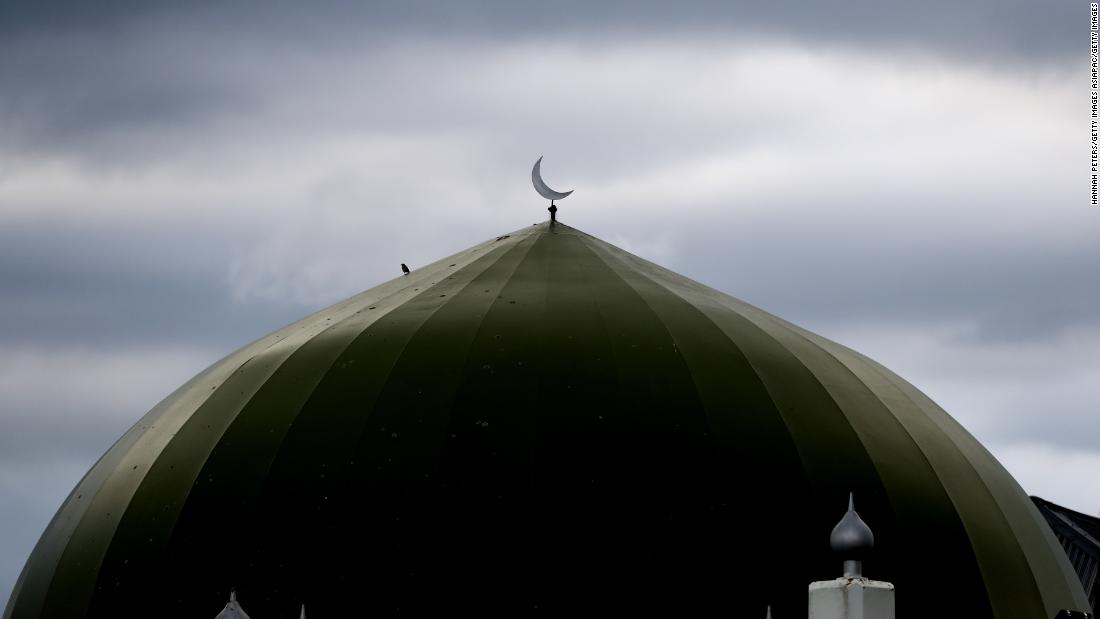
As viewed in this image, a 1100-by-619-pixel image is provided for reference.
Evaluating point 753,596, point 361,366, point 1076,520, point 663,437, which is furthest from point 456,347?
point 1076,520

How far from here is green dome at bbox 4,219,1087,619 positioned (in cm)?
3594

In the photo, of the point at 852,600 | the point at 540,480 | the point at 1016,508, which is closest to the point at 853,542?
A: the point at 852,600

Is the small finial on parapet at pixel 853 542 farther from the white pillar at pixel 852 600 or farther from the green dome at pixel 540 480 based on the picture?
the green dome at pixel 540 480

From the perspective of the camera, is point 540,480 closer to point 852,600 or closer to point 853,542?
point 853,542

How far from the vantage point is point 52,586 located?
40.8m

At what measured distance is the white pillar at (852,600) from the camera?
1090 inches

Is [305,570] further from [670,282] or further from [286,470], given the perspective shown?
[670,282]

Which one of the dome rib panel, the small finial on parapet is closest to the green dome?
the dome rib panel

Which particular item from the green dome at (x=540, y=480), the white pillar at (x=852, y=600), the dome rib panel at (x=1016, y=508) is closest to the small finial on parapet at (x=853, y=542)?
the white pillar at (x=852, y=600)

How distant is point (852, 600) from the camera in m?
27.7

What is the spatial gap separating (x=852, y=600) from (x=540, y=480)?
9.48 m

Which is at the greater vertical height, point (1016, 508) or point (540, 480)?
point (1016, 508)

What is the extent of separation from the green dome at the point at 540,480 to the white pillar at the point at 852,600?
774 cm

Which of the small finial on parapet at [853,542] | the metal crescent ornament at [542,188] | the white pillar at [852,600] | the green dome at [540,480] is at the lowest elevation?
the white pillar at [852,600]
